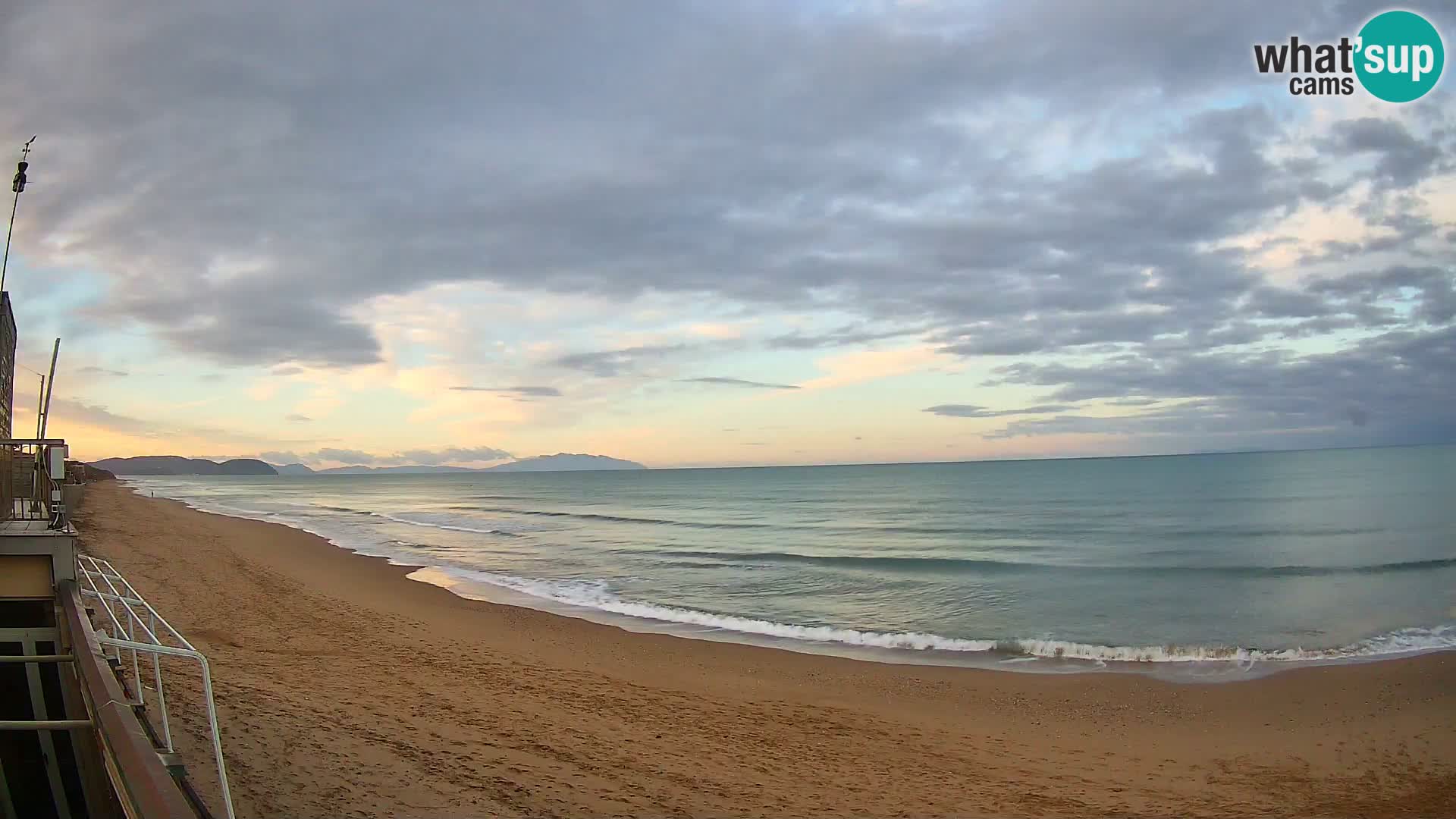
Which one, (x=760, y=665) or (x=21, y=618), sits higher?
(x=21, y=618)

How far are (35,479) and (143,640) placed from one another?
8.43 ft

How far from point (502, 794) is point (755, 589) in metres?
15.4

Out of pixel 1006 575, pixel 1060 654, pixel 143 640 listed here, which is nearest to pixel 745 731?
pixel 1060 654

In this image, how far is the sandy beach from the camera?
22.7 ft

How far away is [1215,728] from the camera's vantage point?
10.1 meters

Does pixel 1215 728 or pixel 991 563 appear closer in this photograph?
pixel 1215 728

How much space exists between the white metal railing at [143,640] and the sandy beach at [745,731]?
49cm

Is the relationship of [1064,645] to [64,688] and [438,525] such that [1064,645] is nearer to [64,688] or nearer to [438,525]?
[64,688]

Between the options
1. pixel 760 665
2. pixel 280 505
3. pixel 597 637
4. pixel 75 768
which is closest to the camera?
pixel 75 768

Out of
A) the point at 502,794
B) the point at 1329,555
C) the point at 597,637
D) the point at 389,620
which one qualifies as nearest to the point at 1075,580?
the point at 1329,555

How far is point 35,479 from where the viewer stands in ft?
34.1

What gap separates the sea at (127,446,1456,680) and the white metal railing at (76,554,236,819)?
815 cm

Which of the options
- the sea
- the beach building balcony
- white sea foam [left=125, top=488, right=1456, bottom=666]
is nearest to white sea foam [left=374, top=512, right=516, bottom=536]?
the sea

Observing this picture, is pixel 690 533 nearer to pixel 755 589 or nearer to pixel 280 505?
pixel 755 589
